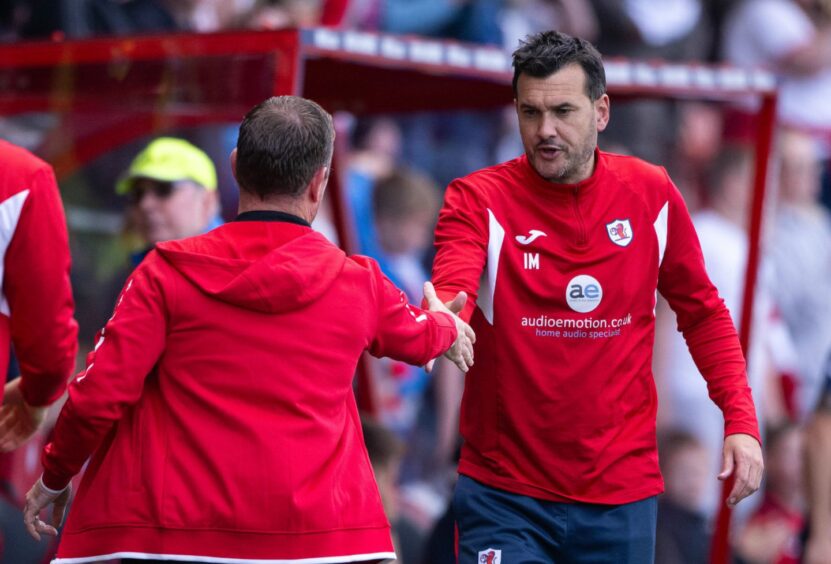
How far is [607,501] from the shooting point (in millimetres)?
3996

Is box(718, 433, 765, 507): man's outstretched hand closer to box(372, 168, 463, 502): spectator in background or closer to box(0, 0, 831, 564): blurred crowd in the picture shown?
box(0, 0, 831, 564): blurred crowd

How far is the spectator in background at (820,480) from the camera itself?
18.9ft

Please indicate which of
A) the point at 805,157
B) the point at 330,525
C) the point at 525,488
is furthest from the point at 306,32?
the point at 805,157

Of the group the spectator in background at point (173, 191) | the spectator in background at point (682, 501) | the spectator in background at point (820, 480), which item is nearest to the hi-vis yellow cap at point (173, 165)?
the spectator in background at point (173, 191)

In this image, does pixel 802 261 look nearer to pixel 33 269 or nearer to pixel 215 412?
→ pixel 33 269

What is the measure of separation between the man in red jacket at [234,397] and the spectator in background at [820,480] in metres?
2.90

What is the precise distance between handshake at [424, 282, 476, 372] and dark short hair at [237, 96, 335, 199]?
18.6 inches

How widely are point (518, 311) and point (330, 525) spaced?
0.93 m

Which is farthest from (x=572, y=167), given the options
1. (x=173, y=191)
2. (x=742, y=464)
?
(x=173, y=191)

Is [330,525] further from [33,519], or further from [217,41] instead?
[217,41]

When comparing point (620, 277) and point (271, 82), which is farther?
point (271, 82)

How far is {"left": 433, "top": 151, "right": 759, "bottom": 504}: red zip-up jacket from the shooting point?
13.0 ft

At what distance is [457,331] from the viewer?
3629 mm

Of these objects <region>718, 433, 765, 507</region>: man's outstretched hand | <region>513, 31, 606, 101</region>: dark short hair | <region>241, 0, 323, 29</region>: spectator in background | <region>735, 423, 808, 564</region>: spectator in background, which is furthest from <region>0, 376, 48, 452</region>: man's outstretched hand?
<region>735, 423, 808, 564</region>: spectator in background
